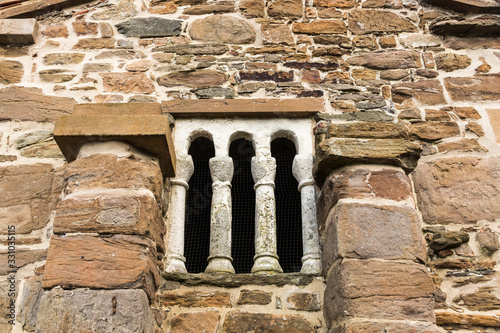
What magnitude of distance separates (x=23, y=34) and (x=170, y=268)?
2.26 m

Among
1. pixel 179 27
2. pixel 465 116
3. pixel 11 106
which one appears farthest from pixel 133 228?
pixel 465 116

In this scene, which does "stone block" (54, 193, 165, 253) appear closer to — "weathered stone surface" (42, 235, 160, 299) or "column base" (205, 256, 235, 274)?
"weathered stone surface" (42, 235, 160, 299)

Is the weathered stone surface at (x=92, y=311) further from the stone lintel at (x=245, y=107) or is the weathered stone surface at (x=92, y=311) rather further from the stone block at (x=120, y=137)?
the stone lintel at (x=245, y=107)

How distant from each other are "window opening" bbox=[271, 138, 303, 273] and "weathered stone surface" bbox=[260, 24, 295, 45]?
2.57 feet

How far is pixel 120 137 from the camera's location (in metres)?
3.23

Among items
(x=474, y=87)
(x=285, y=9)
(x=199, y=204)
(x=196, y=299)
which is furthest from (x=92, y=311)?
(x=474, y=87)

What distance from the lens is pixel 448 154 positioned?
3.70m

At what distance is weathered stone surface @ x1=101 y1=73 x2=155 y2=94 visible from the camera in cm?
397

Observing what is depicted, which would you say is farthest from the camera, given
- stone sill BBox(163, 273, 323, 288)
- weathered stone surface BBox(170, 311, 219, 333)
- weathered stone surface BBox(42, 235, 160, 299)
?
stone sill BBox(163, 273, 323, 288)

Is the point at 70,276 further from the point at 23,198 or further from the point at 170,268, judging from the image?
the point at 23,198

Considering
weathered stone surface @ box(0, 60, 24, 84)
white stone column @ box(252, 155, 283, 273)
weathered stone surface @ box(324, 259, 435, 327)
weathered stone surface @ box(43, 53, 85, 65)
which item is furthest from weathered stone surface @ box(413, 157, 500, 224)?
weathered stone surface @ box(0, 60, 24, 84)

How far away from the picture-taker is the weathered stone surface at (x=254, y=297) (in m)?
3.09

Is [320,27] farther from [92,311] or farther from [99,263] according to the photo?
[92,311]

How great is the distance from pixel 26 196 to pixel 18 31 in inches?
57.4
